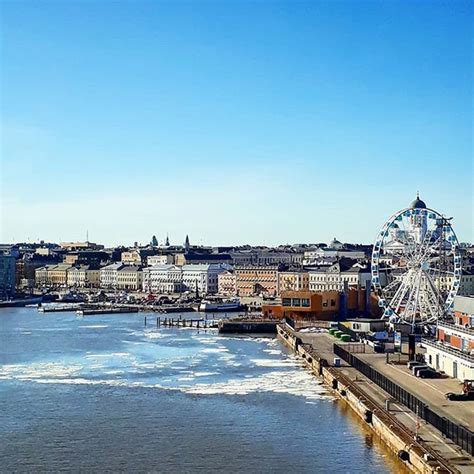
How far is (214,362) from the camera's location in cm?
2753

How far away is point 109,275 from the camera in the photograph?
269ft

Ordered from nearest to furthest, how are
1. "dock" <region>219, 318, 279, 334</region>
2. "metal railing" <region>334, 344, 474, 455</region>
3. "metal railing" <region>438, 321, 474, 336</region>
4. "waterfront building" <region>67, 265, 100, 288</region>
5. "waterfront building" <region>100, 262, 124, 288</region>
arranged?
"metal railing" <region>334, 344, 474, 455</region>
"metal railing" <region>438, 321, 474, 336</region>
"dock" <region>219, 318, 279, 334</region>
"waterfront building" <region>100, 262, 124, 288</region>
"waterfront building" <region>67, 265, 100, 288</region>

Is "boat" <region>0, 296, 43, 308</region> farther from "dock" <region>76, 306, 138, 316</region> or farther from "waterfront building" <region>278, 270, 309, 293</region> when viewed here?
"waterfront building" <region>278, 270, 309, 293</region>

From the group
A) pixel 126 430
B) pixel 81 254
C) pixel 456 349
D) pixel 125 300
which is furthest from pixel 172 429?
pixel 81 254

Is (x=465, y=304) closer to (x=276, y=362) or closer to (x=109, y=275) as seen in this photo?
(x=276, y=362)

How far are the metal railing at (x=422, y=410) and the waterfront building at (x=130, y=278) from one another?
55725mm

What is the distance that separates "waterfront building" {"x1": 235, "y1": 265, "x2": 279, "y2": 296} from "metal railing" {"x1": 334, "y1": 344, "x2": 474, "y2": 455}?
40.2m

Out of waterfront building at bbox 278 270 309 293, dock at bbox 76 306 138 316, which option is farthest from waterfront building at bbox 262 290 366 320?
waterfront building at bbox 278 270 309 293

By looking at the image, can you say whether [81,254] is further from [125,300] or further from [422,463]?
[422,463]

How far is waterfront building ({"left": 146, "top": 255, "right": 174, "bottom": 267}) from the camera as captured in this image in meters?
85.5

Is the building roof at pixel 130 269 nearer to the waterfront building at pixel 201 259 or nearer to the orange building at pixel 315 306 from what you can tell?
the waterfront building at pixel 201 259

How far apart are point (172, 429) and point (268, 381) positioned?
20.0ft

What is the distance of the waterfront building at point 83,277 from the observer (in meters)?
Result: 82.9

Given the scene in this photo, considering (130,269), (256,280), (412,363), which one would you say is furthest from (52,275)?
(412,363)
